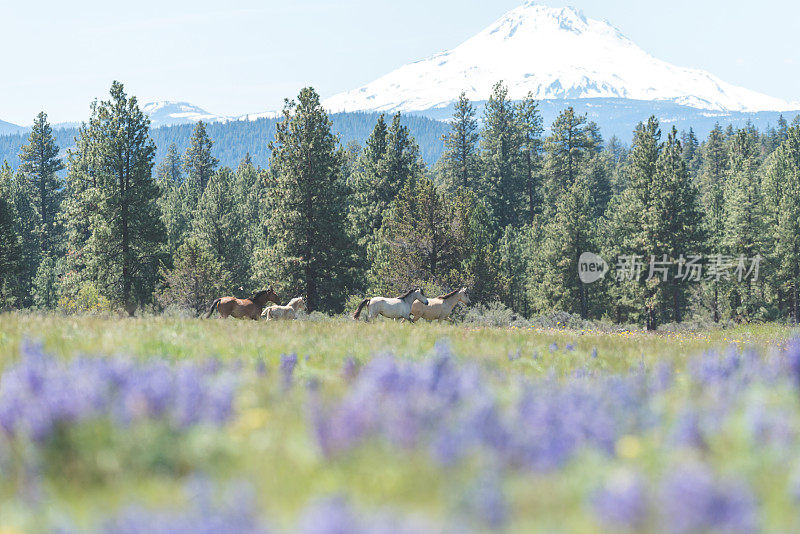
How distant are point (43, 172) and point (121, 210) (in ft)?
172

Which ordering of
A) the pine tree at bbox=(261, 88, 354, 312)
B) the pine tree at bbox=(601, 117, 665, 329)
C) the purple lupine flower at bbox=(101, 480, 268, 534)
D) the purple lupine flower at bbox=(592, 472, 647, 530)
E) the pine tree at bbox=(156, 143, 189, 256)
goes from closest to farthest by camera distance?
the purple lupine flower at bbox=(101, 480, 268, 534) < the purple lupine flower at bbox=(592, 472, 647, 530) < the pine tree at bbox=(261, 88, 354, 312) < the pine tree at bbox=(601, 117, 665, 329) < the pine tree at bbox=(156, 143, 189, 256)

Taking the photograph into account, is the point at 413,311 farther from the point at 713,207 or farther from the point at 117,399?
the point at 713,207

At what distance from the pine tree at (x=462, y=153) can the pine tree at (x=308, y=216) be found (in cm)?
4850

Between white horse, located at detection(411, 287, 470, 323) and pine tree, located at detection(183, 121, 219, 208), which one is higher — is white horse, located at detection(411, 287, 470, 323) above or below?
below

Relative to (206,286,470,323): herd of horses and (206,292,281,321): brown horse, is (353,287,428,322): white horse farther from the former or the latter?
(206,292,281,321): brown horse

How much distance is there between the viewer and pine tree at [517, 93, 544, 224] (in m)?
97.8

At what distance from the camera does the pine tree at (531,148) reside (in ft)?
321

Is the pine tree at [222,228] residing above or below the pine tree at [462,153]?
below

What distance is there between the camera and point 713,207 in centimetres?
7738

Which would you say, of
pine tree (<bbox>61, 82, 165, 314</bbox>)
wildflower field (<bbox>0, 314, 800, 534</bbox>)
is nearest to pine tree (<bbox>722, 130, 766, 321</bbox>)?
pine tree (<bbox>61, 82, 165, 314</bbox>)

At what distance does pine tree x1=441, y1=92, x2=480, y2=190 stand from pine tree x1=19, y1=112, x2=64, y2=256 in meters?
51.5

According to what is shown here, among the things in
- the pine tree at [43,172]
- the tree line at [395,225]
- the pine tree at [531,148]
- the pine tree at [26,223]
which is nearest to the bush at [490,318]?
the tree line at [395,225]

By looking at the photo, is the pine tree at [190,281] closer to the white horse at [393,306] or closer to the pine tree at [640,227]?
the white horse at [393,306]

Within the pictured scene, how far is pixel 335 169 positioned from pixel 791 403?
47.6 meters
